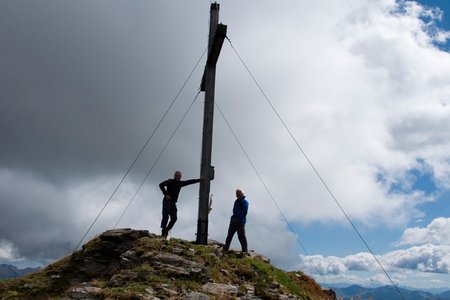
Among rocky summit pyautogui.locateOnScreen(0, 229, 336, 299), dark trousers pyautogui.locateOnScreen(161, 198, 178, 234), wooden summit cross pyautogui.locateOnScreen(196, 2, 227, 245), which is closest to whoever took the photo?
rocky summit pyautogui.locateOnScreen(0, 229, 336, 299)

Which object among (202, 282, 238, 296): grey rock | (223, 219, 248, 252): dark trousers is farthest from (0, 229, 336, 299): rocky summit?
(223, 219, 248, 252): dark trousers

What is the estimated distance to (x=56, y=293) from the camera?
472 inches

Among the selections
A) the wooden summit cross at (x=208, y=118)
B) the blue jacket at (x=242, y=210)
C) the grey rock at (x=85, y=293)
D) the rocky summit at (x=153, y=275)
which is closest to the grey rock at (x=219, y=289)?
the rocky summit at (x=153, y=275)

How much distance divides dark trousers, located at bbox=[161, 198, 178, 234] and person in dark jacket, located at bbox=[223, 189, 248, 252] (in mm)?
2261

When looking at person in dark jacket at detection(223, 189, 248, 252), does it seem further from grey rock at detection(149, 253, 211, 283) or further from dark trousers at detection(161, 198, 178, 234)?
grey rock at detection(149, 253, 211, 283)

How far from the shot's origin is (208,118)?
16125mm

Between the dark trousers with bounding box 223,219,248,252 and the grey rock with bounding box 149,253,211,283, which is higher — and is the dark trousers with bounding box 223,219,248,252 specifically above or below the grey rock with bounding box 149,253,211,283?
above

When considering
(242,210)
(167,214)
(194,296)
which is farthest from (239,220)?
(194,296)

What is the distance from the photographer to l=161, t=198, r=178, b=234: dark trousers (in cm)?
1493

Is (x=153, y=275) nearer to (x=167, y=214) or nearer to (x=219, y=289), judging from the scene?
(x=219, y=289)

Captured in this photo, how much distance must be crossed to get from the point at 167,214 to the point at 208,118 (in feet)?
14.1

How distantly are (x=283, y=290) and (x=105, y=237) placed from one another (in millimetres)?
6467

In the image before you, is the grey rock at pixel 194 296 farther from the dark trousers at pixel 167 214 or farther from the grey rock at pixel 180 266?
the dark trousers at pixel 167 214

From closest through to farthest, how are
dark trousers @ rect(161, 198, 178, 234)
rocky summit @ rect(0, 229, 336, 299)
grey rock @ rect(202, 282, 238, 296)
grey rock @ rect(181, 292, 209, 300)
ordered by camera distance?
grey rock @ rect(181, 292, 209, 300) → rocky summit @ rect(0, 229, 336, 299) → grey rock @ rect(202, 282, 238, 296) → dark trousers @ rect(161, 198, 178, 234)
